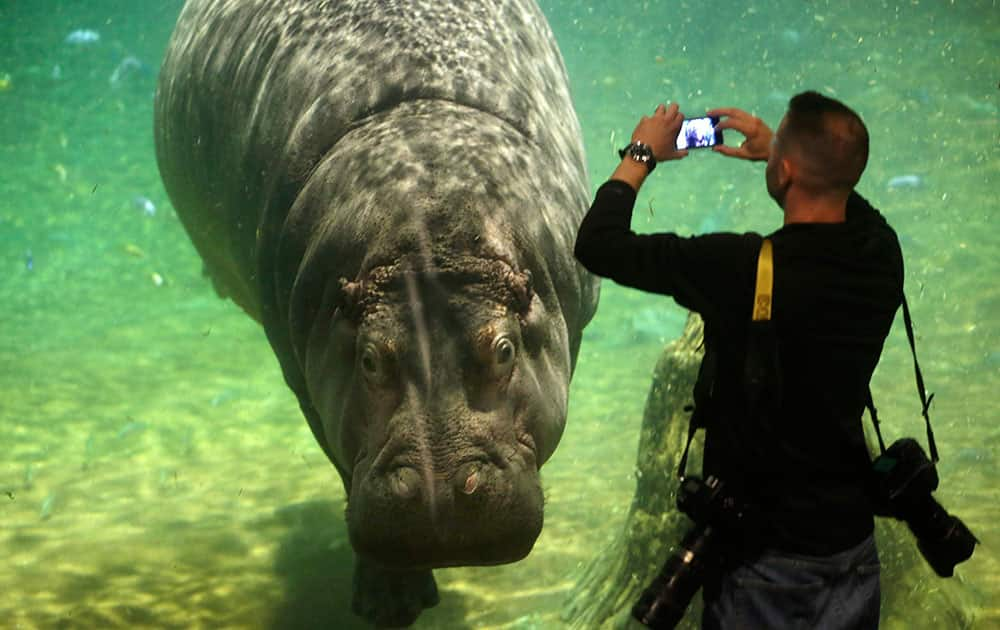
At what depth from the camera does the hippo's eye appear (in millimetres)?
2873

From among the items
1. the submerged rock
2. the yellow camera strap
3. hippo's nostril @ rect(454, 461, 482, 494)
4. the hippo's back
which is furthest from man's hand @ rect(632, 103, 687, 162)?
the submerged rock

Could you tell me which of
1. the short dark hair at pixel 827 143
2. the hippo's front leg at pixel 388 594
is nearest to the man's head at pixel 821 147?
the short dark hair at pixel 827 143

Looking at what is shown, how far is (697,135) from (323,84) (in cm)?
207

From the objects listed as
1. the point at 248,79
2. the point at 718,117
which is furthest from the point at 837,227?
the point at 248,79

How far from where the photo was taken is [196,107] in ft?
18.5

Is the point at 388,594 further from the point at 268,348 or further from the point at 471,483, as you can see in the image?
the point at 268,348

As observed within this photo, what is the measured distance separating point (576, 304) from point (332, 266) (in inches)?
44.8

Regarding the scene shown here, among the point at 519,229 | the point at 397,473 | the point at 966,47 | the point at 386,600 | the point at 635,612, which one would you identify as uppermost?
the point at 966,47

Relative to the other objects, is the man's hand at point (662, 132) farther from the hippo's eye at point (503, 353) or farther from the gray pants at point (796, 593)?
the gray pants at point (796, 593)

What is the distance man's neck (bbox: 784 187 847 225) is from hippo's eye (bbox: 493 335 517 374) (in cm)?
95

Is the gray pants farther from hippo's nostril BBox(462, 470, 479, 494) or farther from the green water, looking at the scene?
the green water

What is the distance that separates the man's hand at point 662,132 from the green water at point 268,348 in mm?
3186

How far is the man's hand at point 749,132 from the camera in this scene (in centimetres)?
291

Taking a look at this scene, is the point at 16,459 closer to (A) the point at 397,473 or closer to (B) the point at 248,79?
(B) the point at 248,79
